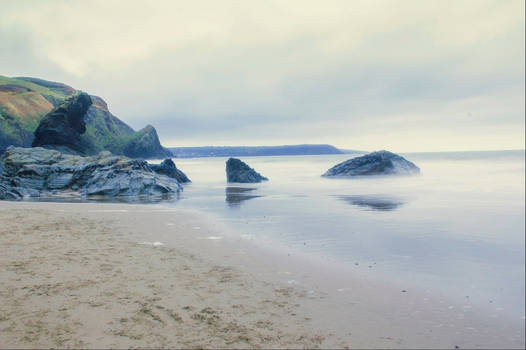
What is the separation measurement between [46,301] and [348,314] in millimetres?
5881

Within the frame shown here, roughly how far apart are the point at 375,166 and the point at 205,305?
57.8 meters

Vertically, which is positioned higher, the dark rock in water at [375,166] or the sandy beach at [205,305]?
the dark rock in water at [375,166]

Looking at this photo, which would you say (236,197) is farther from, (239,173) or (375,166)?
(375,166)

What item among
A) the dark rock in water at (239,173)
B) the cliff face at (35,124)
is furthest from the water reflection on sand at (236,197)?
the cliff face at (35,124)

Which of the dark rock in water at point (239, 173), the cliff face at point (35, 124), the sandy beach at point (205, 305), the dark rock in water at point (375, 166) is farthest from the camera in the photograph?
the cliff face at point (35, 124)

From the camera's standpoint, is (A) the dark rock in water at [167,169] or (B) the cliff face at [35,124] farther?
(B) the cliff face at [35,124]

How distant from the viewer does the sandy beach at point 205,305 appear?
5969 millimetres

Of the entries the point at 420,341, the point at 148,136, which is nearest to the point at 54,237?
the point at 420,341

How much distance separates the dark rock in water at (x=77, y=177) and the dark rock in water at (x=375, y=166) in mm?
34213

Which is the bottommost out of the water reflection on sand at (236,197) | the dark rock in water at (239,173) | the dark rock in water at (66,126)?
the water reflection on sand at (236,197)

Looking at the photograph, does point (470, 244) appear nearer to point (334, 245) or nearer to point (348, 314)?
point (334, 245)

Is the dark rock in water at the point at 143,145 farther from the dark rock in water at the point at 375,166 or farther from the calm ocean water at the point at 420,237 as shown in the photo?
the calm ocean water at the point at 420,237

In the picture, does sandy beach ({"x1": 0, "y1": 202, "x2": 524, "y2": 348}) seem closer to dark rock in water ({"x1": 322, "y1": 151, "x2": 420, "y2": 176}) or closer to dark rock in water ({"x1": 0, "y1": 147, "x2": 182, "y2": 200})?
dark rock in water ({"x1": 0, "y1": 147, "x2": 182, "y2": 200})

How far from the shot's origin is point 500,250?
464 inches
